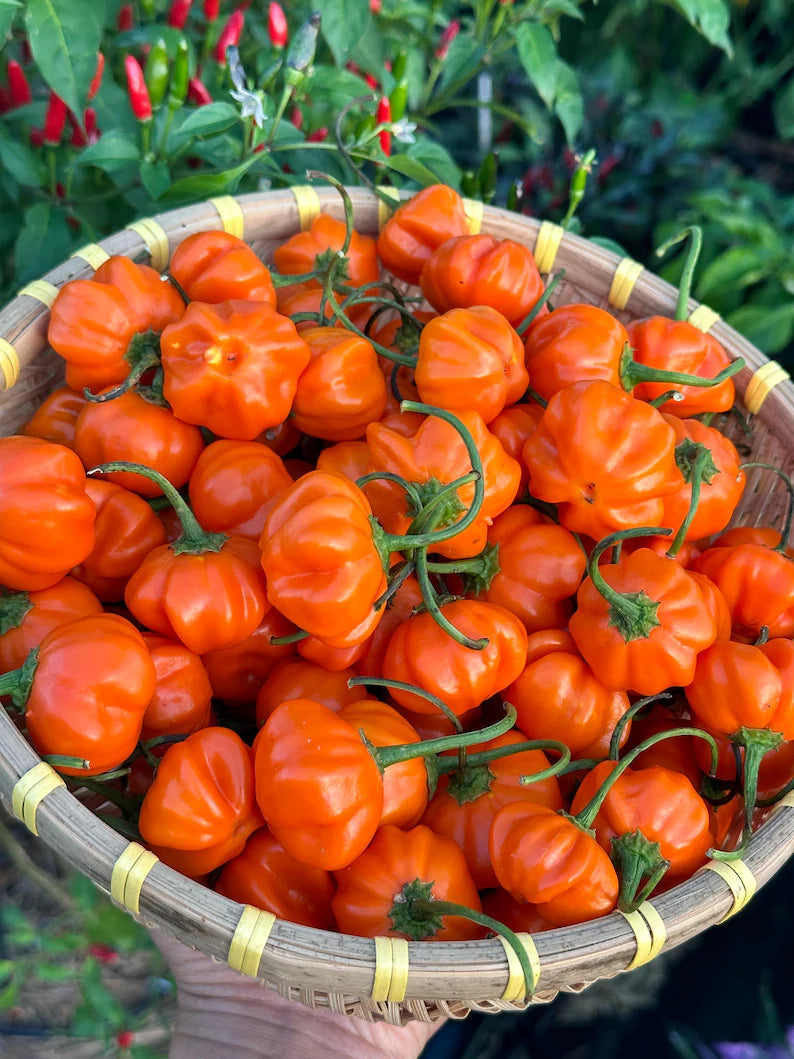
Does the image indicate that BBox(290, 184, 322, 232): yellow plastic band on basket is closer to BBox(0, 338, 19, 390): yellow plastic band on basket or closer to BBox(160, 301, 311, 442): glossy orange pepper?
BBox(160, 301, 311, 442): glossy orange pepper

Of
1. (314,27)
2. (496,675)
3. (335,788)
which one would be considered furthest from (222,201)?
(335,788)

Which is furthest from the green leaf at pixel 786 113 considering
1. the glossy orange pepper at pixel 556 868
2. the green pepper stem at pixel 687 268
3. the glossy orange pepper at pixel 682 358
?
the glossy orange pepper at pixel 556 868

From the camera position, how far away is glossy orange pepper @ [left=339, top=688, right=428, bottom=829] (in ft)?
4.79

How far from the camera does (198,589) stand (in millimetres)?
1487

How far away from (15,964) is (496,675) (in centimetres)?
155

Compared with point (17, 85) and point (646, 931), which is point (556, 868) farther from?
point (17, 85)

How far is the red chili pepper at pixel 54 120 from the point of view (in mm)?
1951

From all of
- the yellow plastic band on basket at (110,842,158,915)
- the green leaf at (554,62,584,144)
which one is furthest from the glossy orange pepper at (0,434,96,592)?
the green leaf at (554,62,584,144)

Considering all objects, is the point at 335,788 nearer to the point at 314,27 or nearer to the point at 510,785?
the point at 510,785

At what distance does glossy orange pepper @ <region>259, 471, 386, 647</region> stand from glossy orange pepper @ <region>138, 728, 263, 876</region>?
0.74ft

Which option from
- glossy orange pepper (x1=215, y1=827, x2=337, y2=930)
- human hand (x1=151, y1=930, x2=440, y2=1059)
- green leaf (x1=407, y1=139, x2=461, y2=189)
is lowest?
human hand (x1=151, y1=930, x2=440, y2=1059)

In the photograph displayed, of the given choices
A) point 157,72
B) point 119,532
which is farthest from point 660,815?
point 157,72

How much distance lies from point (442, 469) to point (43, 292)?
2.70 ft

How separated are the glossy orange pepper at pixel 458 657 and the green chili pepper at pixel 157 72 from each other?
121 centimetres
